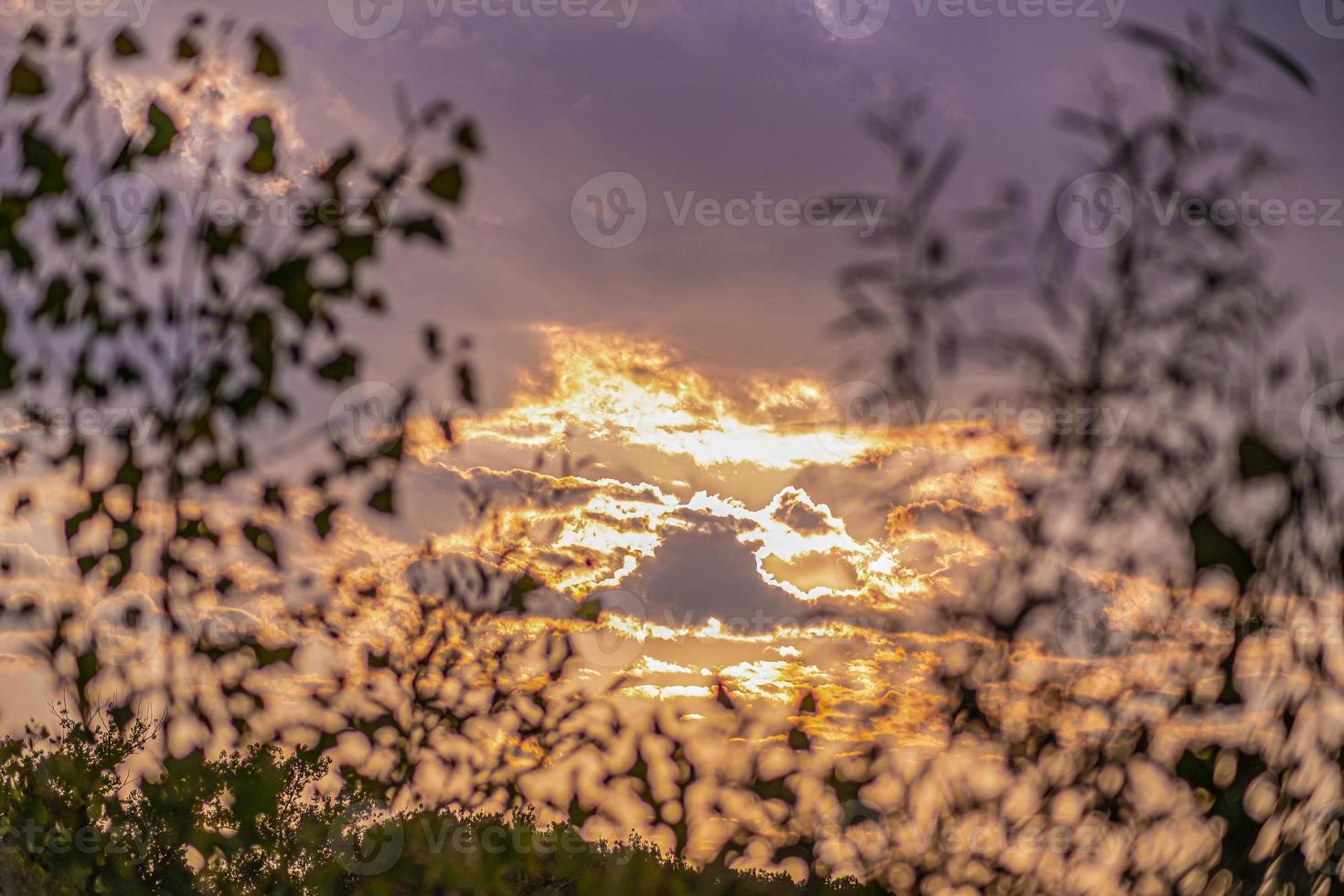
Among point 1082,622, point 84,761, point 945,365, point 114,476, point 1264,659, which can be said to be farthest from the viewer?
point 84,761

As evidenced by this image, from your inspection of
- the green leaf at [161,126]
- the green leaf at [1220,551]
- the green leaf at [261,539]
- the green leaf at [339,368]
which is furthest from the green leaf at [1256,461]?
the green leaf at [161,126]

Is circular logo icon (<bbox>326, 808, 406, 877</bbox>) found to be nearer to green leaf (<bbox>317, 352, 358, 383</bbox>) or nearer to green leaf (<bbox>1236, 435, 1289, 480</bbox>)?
green leaf (<bbox>317, 352, 358, 383</bbox>)

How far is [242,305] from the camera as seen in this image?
3.91 meters

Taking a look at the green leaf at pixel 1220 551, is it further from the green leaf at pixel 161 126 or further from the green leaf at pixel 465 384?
the green leaf at pixel 161 126

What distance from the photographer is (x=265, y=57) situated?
3.95 metres

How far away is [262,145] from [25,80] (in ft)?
2.95

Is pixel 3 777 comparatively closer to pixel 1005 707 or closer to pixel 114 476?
pixel 114 476

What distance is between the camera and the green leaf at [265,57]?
3939 millimetres

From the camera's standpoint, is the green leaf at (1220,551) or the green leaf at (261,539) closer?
the green leaf at (1220,551)

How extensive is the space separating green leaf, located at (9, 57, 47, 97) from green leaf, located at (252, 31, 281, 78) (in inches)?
33.9

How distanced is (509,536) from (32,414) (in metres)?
2.29

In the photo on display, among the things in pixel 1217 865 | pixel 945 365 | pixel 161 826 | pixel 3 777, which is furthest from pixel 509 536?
pixel 1217 865

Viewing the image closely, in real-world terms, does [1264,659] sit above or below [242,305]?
below

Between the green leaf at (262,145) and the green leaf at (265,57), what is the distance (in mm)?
180
